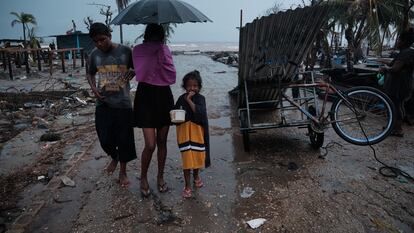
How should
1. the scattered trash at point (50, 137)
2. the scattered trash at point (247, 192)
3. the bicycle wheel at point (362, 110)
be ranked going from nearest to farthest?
the scattered trash at point (247, 192)
the bicycle wheel at point (362, 110)
the scattered trash at point (50, 137)

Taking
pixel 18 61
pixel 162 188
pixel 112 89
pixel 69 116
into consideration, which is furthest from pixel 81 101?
pixel 18 61

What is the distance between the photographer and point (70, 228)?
3.32 metres

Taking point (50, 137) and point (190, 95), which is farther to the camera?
point (50, 137)

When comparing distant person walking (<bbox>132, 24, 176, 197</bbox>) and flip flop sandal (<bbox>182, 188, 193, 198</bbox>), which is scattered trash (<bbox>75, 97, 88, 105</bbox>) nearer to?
distant person walking (<bbox>132, 24, 176, 197</bbox>)

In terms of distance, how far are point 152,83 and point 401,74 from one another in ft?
14.8

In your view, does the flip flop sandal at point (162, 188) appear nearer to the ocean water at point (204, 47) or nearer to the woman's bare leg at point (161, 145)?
the woman's bare leg at point (161, 145)

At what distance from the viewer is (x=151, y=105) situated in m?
3.62

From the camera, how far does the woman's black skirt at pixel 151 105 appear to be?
11.8ft

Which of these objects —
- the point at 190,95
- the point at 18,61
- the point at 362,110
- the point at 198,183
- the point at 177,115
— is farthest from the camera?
the point at 18,61

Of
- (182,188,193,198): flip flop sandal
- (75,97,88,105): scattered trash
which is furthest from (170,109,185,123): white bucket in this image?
(75,97,88,105): scattered trash

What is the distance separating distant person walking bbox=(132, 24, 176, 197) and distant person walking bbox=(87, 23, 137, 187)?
30cm

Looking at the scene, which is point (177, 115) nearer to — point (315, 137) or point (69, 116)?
point (315, 137)

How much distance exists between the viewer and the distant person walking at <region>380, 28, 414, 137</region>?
18.5ft

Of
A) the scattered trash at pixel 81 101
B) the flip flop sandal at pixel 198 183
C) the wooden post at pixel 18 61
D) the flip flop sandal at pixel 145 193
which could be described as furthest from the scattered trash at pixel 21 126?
the wooden post at pixel 18 61
